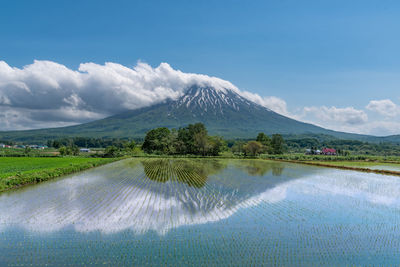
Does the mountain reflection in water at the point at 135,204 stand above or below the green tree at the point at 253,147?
below

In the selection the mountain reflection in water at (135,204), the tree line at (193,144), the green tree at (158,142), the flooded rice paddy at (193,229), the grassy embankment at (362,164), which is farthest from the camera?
the green tree at (158,142)

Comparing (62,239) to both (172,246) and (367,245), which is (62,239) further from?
(367,245)

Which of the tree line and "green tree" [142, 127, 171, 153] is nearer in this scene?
the tree line

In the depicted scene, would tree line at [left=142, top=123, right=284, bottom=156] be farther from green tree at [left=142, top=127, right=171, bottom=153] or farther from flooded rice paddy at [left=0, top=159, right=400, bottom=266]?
flooded rice paddy at [left=0, top=159, right=400, bottom=266]

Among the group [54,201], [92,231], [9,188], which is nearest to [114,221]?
[92,231]

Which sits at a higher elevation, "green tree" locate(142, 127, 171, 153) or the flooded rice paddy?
"green tree" locate(142, 127, 171, 153)

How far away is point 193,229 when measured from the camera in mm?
Answer: 8602

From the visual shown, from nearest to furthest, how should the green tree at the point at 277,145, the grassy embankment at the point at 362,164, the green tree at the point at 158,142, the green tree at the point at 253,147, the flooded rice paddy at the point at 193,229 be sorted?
the flooded rice paddy at the point at 193,229 → the grassy embankment at the point at 362,164 → the green tree at the point at 253,147 → the green tree at the point at 158,142 → the green tree at the point at 277,145

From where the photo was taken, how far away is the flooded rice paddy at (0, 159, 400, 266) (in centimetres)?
661

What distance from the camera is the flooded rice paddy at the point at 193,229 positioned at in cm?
661

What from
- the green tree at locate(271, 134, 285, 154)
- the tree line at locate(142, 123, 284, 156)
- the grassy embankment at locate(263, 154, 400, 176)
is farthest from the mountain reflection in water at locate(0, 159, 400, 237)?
the green tree at locate(271, 134, 285, 154)

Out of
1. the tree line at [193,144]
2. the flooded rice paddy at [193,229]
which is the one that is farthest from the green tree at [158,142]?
the flooded rice paddy at [193,229]

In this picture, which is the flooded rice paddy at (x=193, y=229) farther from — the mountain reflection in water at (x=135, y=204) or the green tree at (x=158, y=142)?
the green tree at (x=158, y=142)

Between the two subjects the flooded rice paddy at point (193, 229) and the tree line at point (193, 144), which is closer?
the flooded rice paddy at point (193, 229)
